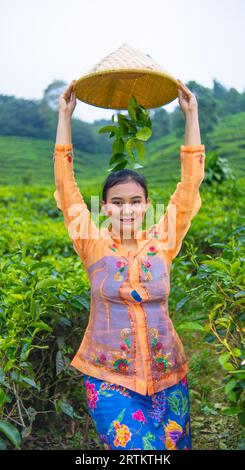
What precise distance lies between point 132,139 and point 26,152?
19.4m

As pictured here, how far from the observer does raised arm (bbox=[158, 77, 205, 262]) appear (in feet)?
6.66

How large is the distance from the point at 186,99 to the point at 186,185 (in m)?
0.31

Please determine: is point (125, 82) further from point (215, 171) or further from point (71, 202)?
point (215, 171)

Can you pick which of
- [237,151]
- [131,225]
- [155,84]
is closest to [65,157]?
[131,225]

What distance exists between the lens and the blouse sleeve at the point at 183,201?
6.65ft

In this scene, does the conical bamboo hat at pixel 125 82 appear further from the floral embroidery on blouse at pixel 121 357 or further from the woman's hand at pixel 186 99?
the floral embroidery on blouse at pixel 121 357

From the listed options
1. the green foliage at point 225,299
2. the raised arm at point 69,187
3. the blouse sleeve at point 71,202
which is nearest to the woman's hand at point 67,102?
the raised arm at point 69,187

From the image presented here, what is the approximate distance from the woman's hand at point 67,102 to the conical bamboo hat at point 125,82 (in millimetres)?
26

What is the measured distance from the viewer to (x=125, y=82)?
2211 mm

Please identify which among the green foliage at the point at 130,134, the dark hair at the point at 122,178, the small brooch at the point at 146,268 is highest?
Result: the green foliage at the point at 130,134

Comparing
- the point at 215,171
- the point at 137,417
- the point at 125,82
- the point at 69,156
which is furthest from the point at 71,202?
the point at 215,171

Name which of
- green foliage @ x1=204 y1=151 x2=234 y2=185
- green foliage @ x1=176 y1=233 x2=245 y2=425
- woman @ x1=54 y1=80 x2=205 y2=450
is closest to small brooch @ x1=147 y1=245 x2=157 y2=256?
woman @ x1=54 y1=80 x2=205 y2=450

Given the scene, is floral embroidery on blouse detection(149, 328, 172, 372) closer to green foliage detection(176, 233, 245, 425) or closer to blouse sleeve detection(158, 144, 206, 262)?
green foliage detection(176, 233, 245, 425)

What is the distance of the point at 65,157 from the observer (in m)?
2.01
